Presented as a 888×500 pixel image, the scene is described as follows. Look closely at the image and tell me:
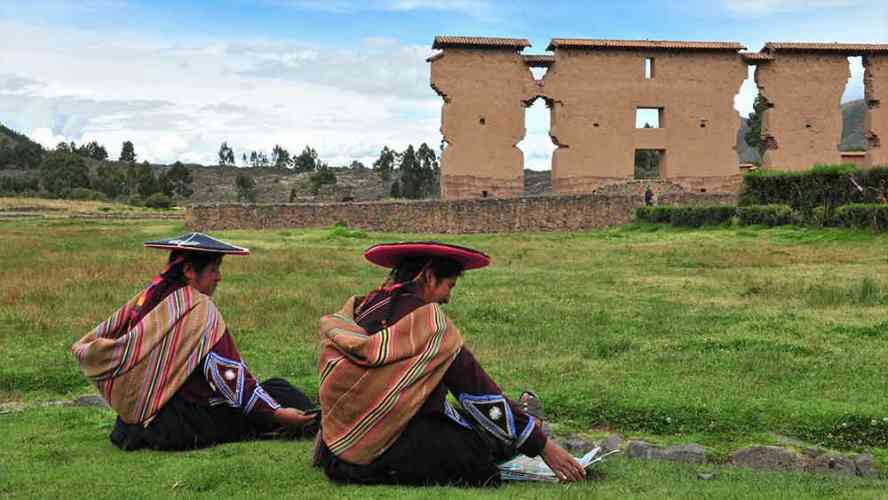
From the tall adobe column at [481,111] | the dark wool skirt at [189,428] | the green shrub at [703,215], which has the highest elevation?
the tall adobe column at [481,111]

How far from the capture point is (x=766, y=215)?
1049 inches

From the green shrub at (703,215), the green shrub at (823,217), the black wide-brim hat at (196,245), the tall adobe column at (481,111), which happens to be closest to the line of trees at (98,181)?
the tall adobe column at (481,111)

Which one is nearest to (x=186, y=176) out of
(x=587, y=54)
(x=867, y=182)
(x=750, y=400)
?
(x=587, y=54)

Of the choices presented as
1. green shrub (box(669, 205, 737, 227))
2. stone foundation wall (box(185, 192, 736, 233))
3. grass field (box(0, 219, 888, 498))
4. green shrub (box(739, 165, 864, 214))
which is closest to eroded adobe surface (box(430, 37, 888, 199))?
stone foundation wall (box(185, 192, 736, 233))

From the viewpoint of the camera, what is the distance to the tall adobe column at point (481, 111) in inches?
1510

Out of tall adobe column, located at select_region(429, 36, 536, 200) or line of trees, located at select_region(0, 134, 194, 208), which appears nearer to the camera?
tall adobe column, located at select_region(429, 36, 536, 200)

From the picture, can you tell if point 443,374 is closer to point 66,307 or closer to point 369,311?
point 369,311

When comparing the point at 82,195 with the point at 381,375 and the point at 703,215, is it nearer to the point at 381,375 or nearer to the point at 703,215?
the point at 703,215

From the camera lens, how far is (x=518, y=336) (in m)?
10.6

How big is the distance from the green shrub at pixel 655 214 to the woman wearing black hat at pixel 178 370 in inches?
993

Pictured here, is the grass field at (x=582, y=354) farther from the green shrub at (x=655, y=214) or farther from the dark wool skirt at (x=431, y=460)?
the green shrub at (x=655, y=214)

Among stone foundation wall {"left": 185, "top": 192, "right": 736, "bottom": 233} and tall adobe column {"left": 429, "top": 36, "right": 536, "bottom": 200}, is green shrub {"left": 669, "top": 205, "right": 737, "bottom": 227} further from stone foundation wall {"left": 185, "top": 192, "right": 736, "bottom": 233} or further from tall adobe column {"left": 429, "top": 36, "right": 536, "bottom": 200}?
tall adobe column {"left": 429, "top": 36, "right": 536, "bottom": 200}

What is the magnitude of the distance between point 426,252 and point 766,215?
23.3 metres

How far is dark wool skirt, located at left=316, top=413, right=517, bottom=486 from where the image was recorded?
16.6 ft
